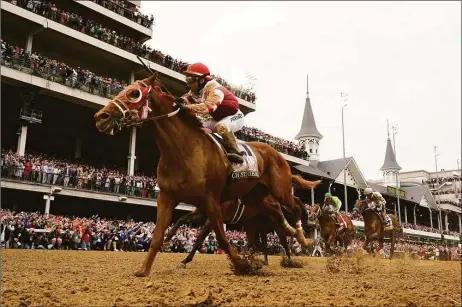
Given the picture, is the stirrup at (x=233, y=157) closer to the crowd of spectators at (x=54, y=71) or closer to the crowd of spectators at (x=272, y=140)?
the crowd of spectators at (x=54, y=71)

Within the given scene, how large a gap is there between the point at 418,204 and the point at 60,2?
185 ft

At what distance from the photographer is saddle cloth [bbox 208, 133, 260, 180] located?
6.66 metres

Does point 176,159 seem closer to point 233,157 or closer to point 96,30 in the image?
point 233,157

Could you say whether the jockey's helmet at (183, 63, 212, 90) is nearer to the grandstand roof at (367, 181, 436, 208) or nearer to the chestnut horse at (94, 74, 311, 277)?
the chestnut horse at (94, 74, 311, 277)

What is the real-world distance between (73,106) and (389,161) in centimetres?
7469

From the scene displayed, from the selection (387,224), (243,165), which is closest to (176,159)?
(243,165)

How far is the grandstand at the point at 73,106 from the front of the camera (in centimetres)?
2358

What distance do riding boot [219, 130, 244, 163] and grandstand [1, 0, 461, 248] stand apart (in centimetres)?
1727

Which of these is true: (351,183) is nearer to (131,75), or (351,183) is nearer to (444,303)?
(131,75)

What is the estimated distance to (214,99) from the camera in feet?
21.2

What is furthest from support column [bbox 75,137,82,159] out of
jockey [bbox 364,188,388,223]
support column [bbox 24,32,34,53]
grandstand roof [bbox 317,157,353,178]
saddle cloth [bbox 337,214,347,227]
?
grandstand roof [bbox 317,157,353,178]

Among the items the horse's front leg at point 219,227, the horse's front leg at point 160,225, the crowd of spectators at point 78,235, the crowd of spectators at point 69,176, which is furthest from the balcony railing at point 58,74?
the horse's front leg at point 219,227

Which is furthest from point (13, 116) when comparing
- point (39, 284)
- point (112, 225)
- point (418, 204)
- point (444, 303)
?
point (418, 204)

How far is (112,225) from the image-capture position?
22.6 m
